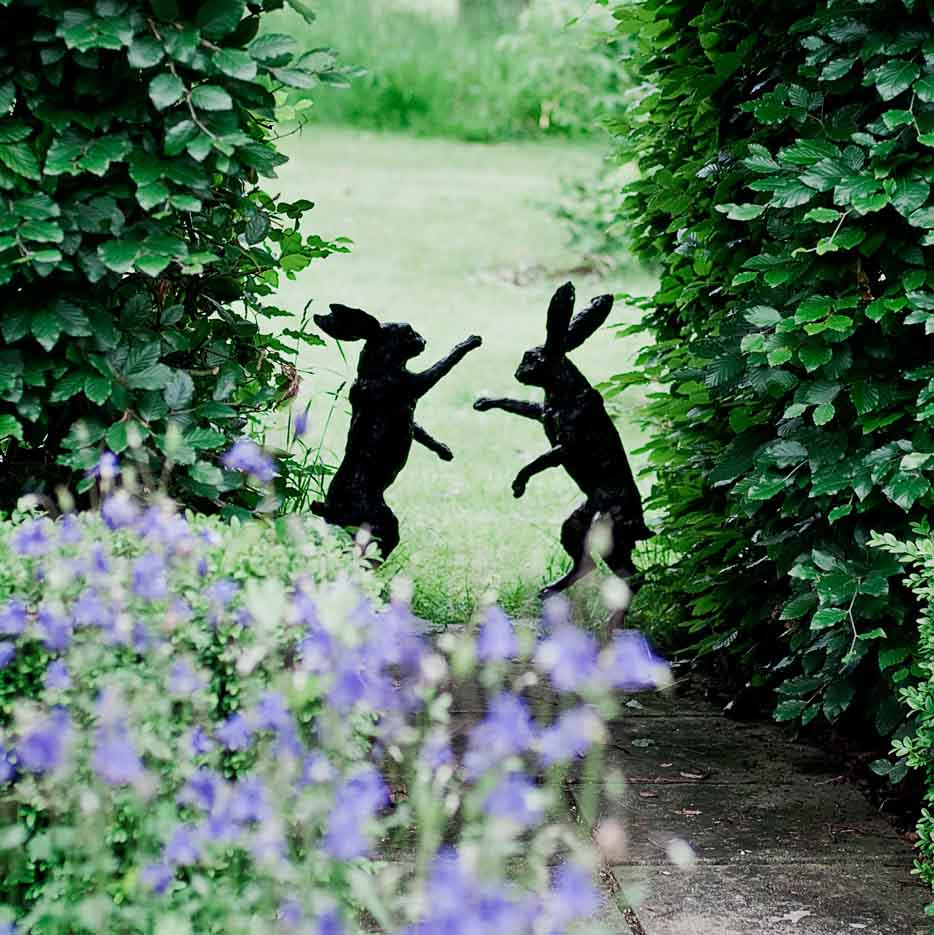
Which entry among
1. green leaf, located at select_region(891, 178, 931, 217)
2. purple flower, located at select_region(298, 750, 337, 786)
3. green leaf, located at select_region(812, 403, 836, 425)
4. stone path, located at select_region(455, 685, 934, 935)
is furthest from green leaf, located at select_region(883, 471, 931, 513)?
purple flower, located at select_region(298, 750, 337, 786)

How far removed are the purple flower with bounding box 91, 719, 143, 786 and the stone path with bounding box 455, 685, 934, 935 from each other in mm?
985

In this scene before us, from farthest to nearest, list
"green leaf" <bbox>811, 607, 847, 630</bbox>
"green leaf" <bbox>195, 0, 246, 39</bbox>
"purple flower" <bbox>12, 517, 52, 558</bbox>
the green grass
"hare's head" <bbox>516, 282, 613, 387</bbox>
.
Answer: the green grass, "hare's head" <bbox>516, 282, 613, 387</bbox>, "green leaf" <bbox>811, 607, 847, 630</bbox>, "green leaf" <bbox>195, 0, 246, 39</bbox>, "purple flower" <bbox>12, 517, 52, 558</bbox>

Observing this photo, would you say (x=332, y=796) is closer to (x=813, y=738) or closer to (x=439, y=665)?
(x=439, y=665)

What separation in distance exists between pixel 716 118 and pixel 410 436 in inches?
57.1

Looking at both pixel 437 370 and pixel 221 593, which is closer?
pixel 221 593

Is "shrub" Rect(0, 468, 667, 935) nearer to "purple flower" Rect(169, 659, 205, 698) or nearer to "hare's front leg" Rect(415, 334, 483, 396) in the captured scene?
"purple flower" Rect(169, 659, 205, 698)

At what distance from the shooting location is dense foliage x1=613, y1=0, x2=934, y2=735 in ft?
12.0

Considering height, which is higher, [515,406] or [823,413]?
[823,413]

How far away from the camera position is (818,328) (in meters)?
3.68

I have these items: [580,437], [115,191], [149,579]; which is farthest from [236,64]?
[580,437]

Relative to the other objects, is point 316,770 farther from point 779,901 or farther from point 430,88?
point 430,88

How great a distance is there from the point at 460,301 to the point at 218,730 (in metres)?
10.2

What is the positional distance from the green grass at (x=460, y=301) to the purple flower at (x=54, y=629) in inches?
110

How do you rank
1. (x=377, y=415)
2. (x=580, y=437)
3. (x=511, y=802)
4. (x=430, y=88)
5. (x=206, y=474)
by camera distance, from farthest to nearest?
(x=430, y=88) → (x=580, y=437) → (x=377, y=415) → (x=206, y=474) → (x=511, y=802)
